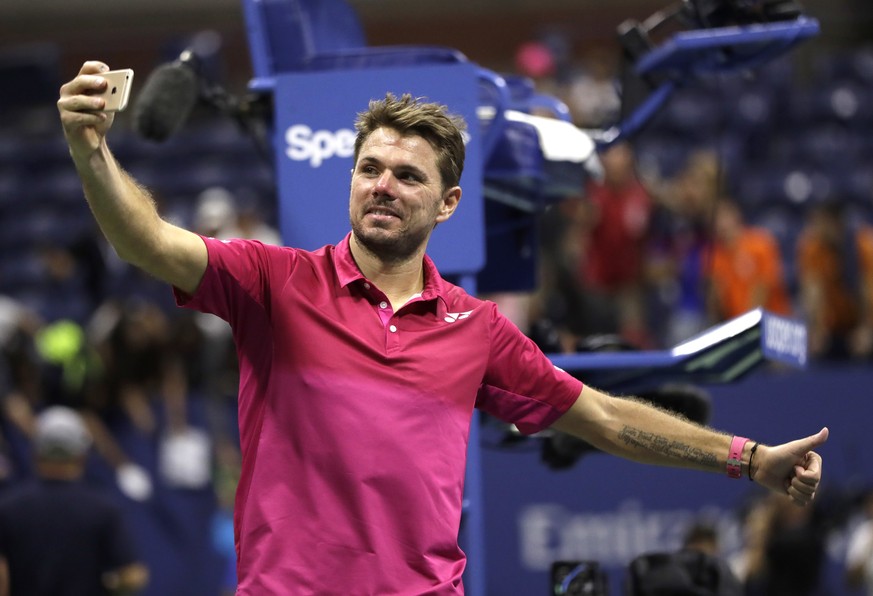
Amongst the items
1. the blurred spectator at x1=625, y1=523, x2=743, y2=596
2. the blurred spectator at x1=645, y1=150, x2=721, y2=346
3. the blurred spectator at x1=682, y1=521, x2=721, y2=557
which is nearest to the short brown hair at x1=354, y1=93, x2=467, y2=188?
the blurred spectator at x1=625, y1=523, x2=743, y2=596

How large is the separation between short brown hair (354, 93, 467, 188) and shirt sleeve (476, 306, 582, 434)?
37 centimetres

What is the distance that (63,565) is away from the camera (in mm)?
6402

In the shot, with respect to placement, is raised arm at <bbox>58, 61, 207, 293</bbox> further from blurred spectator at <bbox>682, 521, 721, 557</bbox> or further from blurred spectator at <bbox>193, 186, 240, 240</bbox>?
blurred spectator at <bbox>193, 186, 240, 240</bbox>

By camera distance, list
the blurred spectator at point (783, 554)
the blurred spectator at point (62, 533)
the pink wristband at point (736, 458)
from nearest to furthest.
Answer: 1. the pink wristband at point (736, 458)
2. the blurred spectator at point (62, 533)
3. the blurred spectator at point (783, 554)

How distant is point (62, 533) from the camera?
6.41m

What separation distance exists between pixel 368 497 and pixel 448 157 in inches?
31.2

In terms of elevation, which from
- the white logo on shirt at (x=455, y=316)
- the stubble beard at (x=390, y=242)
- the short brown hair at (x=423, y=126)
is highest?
→ the short brown hair at (x=423, y=126)

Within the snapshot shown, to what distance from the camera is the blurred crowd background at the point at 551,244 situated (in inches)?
359

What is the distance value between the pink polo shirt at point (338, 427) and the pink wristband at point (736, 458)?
701 millimetres

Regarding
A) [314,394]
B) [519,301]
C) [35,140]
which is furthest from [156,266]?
[35,140]

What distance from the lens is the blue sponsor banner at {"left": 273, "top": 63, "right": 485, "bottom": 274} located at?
4.33 m

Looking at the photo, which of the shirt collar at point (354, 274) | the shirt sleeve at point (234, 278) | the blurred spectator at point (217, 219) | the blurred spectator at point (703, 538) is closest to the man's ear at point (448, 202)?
the shirt collar at point (354, 274)

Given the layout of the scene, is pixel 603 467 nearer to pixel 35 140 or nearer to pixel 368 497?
pixel 368 497

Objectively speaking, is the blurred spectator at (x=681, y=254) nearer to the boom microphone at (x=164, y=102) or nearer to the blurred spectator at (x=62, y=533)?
the blurred spectator at (x=62, y=533)
